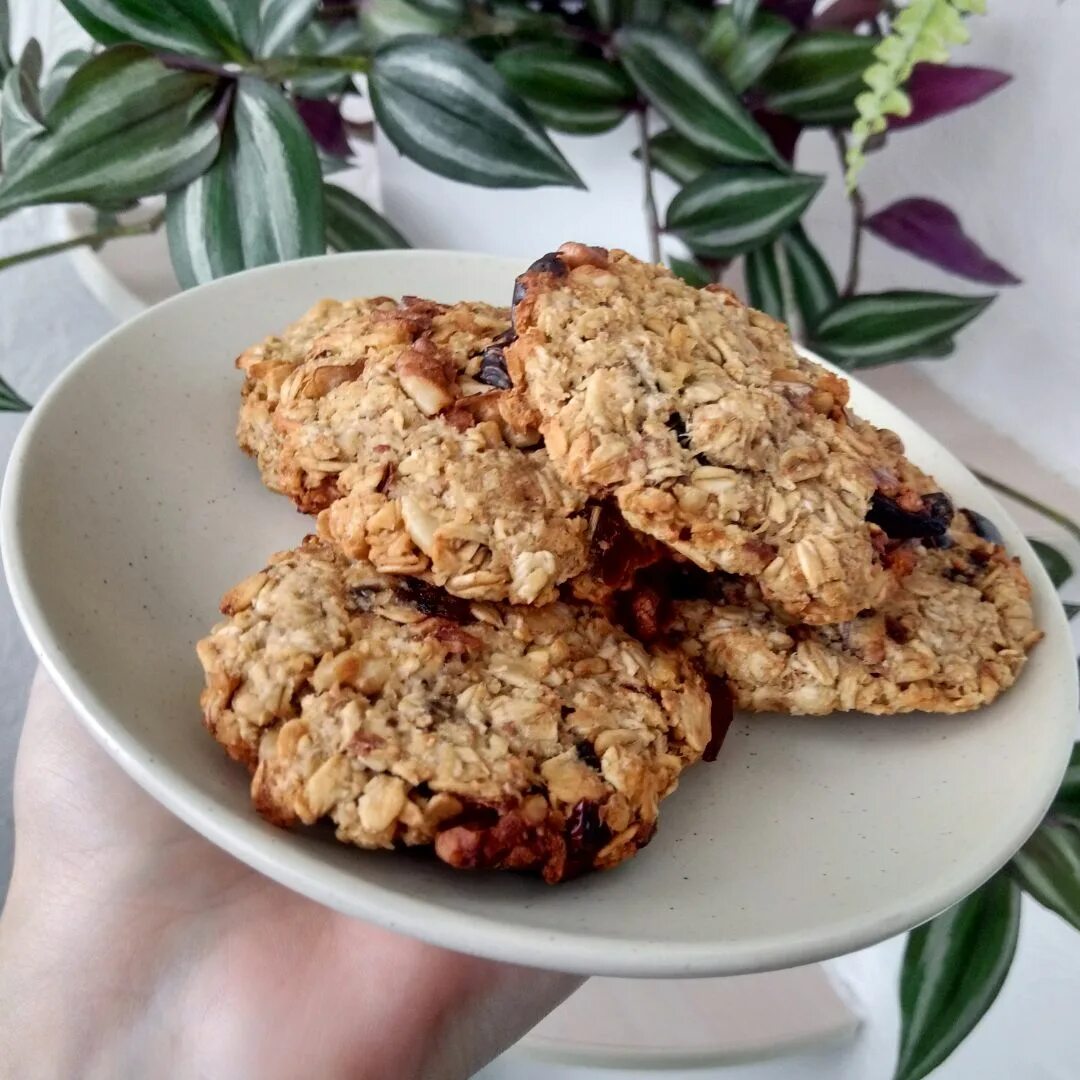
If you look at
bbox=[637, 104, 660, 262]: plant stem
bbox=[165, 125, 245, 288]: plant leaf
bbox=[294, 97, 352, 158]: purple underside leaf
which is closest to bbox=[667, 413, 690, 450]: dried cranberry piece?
bbox=[165, 125, 245, 288]: plant leaf

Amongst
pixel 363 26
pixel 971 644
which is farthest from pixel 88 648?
pixel 363 26

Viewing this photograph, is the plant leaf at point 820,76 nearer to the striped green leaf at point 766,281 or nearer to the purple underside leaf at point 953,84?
the purple underside leaf at point 953,84

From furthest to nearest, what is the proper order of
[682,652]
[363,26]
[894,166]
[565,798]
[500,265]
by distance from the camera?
[894,166] → [363,26] → [500,265] → [682,652] → [565,798]

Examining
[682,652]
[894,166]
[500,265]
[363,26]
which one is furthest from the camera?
[894,166]

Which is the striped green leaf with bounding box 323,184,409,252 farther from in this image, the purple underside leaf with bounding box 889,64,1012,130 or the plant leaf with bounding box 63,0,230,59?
the purple underside leaf with bounding box 889,64,1012,130

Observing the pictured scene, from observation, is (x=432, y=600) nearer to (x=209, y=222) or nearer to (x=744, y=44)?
(x=209, y=222)

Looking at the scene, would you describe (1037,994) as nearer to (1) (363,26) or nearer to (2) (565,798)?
(2) (565,798)

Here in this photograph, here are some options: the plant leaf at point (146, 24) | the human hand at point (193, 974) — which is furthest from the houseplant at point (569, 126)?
the human hand at point (193, 974)

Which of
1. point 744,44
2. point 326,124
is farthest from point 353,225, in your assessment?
point 744,44
